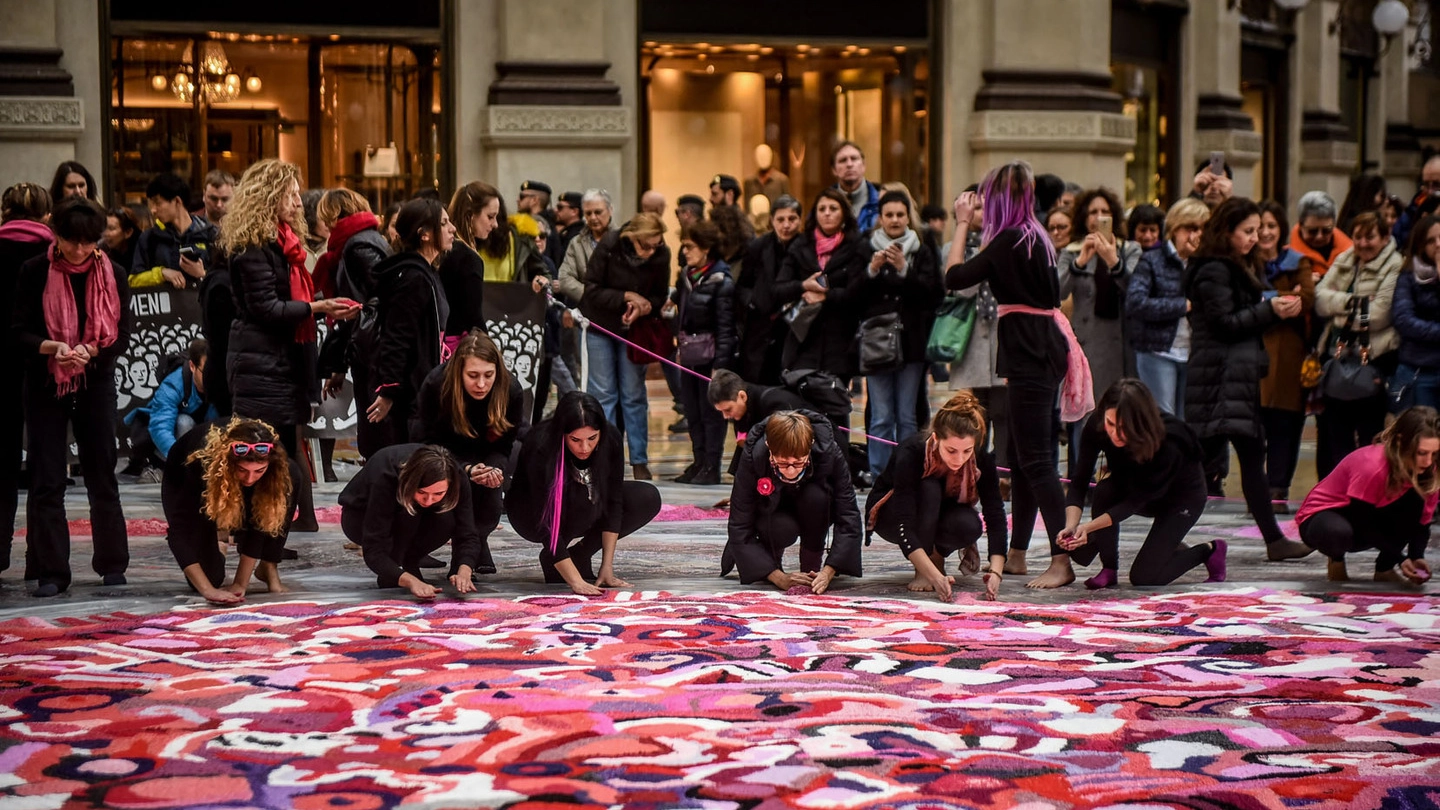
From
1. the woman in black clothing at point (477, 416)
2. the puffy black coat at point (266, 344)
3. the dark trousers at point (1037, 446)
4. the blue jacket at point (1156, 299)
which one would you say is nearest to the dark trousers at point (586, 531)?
the woman in black clothing at point (477, 416)

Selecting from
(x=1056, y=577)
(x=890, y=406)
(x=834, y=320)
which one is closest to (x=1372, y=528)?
(x=1056, y=577)

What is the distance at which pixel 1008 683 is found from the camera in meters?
6.13

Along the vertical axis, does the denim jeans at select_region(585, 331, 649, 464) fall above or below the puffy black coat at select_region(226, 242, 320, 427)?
below

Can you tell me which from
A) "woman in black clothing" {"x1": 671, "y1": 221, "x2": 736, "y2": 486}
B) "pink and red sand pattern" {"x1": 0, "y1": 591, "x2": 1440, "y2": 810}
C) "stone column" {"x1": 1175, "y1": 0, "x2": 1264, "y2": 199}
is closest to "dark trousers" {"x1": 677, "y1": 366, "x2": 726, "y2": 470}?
"woman in black clothing" {"x1": 671, "y1": 221, "x2": 736, "y2": 486}

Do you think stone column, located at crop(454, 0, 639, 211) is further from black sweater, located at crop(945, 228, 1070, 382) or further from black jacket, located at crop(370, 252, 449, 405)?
black sweater, located at crop(945, 228, 1070, 382)

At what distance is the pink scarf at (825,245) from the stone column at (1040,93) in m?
6.83

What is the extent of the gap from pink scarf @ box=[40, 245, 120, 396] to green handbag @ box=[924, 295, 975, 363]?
14.4 feet

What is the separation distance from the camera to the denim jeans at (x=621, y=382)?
11500 mm

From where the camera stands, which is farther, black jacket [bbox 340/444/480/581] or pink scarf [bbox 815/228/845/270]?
pink scarf [bbox 815/228/845/270]

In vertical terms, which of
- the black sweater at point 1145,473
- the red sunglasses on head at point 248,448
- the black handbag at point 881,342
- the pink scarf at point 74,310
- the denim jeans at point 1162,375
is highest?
the pink scarf at point 74,310

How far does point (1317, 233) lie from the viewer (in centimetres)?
1119

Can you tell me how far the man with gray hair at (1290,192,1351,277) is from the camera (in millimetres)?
11094

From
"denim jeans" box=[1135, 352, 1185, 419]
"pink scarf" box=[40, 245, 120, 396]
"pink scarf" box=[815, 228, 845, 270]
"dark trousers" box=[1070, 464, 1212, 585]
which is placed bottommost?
"dark trousers" box=[1070, 464, 1212, 585]

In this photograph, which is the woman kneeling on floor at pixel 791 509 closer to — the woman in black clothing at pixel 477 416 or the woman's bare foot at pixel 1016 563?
the woman's bare foot at pixel 1016 563
